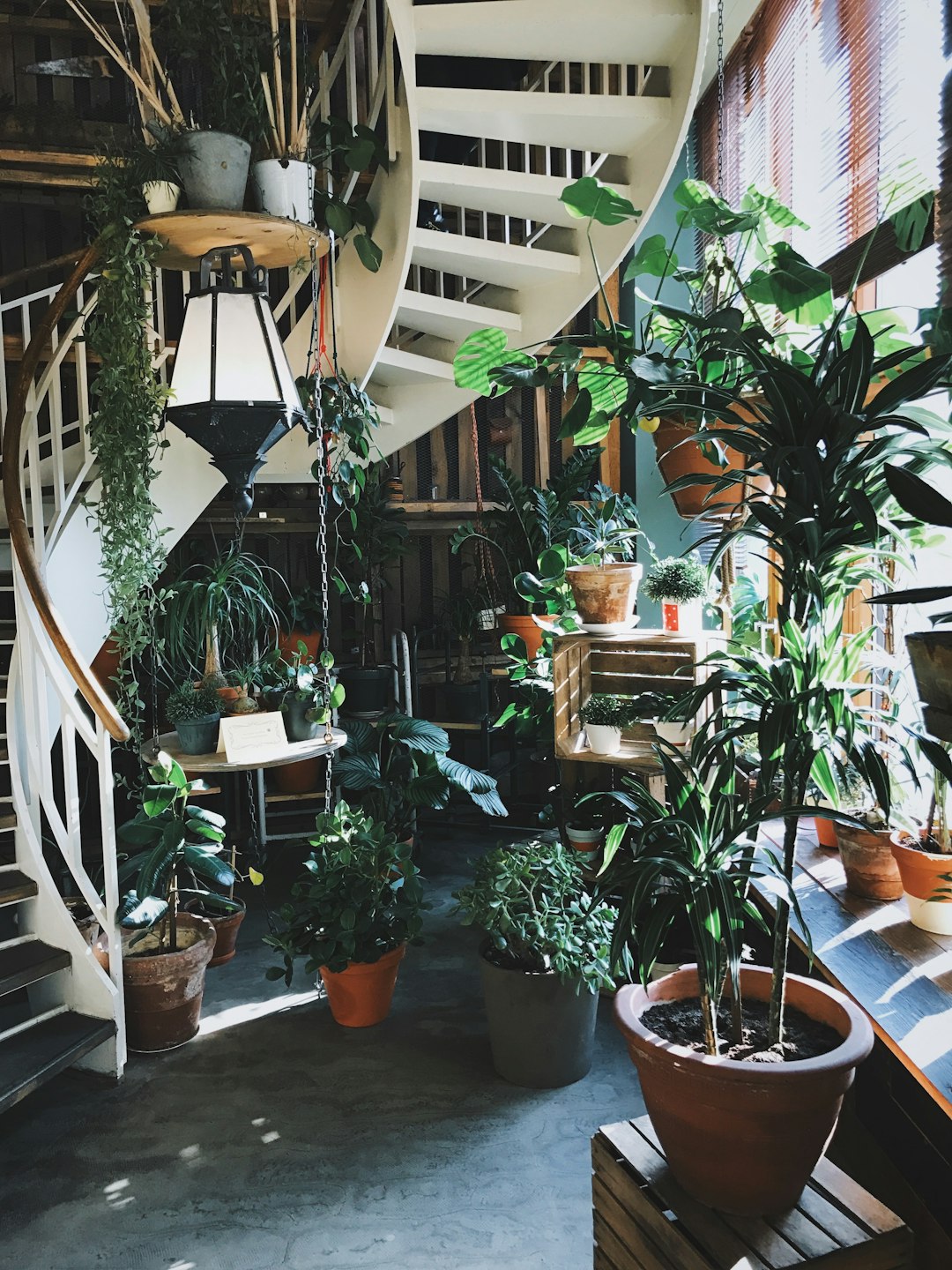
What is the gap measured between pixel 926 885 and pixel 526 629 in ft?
8.42

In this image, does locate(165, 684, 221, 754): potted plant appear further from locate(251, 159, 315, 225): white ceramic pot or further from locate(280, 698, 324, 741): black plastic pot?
locate(251, 159, 315, 225): white ceramic pot

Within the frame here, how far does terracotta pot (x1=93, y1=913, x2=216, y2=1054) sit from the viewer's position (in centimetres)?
314

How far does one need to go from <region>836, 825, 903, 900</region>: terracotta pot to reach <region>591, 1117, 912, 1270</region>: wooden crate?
1.01m

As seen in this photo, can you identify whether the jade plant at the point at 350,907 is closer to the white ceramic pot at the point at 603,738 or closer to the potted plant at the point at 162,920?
the potted plant at the point at 162,920

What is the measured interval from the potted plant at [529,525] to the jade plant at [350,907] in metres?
1.67

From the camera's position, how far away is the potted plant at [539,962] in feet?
9.27

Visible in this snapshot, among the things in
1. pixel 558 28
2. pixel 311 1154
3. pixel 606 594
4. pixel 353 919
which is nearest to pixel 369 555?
pixel 606 594

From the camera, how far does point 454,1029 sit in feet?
10.9

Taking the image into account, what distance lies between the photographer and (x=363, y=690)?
195 inches

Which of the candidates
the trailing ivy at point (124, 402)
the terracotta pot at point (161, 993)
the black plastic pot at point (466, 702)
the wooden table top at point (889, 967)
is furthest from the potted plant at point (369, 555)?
the wooden table top at point (889, 967)

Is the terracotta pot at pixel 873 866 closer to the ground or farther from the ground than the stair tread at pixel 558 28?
closer to the ground

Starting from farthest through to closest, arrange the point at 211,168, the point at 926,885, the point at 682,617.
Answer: the point at 682,617
the point at 211,168
the point at 926,885

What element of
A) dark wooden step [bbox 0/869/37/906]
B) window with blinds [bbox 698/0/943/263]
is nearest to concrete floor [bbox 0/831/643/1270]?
dark wooden step [bbox 0/869/37/906]

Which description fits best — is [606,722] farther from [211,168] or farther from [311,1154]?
[211,168]
